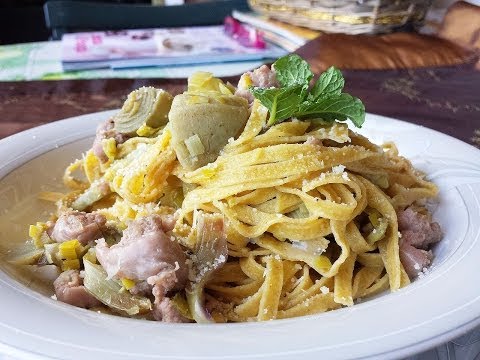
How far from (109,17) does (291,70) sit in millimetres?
2897

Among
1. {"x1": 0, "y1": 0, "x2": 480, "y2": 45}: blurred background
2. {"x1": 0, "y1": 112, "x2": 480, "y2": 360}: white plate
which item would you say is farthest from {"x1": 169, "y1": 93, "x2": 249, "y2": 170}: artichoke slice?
{"x1": 0, "y1": 0, "x2": 480, "y2": 45}: blurred background

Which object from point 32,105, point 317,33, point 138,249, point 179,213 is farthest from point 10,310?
point 317,33

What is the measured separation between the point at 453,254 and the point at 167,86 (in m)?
1.78

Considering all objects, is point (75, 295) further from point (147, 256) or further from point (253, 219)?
point (253, 219)

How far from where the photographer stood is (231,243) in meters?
1.43

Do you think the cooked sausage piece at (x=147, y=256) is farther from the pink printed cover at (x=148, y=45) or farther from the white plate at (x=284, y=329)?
the pink printed cover at (x=148, y=45)

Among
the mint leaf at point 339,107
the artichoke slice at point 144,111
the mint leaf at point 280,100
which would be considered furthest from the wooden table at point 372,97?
the mint leaf at point 280,100

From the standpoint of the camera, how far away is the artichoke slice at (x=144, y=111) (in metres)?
1.67

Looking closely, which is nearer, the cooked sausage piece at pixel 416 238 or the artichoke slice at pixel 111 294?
the artichoke slice at pixel 111 294

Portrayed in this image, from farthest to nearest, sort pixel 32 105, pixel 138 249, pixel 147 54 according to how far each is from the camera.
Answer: pixel 147 54
pixel 32 105
pixel 138 249

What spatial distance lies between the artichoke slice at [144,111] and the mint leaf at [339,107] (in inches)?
15.7

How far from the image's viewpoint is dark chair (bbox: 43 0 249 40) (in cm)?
406

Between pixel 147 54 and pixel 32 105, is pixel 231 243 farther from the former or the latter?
pixel 147 54

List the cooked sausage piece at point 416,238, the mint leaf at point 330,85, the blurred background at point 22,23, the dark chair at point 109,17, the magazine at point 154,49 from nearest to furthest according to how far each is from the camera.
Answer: the cooked sausage piece at point 416,238, the mint leaf at point 330,85, the magazine at point 154,49, the dark chair at point 109,17, the blurred background at point 22,23
